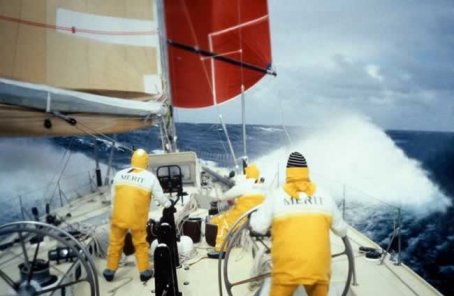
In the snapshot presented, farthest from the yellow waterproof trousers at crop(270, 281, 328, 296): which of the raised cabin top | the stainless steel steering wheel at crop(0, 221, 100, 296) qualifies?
the raised cabin top

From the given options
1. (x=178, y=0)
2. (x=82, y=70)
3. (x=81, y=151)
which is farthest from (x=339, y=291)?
(x=81, y=151)

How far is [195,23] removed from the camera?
696cm

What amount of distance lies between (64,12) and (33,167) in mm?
9599

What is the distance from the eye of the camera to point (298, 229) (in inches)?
67.7

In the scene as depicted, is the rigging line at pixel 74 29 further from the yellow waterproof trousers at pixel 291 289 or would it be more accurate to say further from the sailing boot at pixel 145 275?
the yellow waterproof trousers at pixel 291 289

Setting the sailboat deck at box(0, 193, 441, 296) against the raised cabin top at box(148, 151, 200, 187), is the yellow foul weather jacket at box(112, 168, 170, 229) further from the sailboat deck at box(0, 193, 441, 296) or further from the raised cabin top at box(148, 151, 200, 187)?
the raised cabin top at box(148, 151, 200, 187)

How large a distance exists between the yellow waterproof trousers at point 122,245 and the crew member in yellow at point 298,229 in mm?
1434

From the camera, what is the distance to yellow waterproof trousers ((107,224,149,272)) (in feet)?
9.16

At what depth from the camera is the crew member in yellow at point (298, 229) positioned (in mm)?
1699

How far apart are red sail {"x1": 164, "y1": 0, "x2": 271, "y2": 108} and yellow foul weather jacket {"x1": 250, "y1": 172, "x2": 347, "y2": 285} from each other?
4.02 m

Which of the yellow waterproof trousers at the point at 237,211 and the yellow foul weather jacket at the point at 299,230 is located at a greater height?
the yellow foul weather jacket at the point at 299,230

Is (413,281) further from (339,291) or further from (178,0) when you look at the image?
(178,0)

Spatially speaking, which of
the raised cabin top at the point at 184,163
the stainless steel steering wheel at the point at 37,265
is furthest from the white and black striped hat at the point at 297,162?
the raised cabin top at the point at 184,163

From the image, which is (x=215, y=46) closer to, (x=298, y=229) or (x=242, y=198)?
(x=242, y=198)
